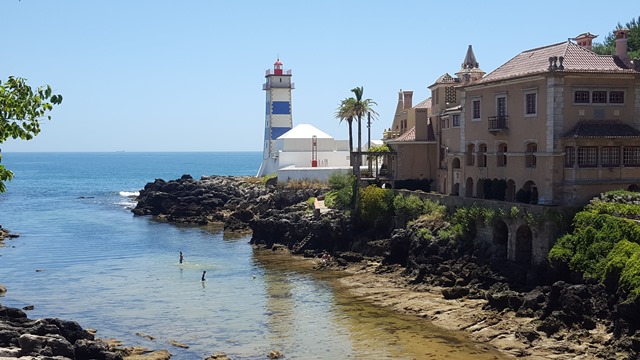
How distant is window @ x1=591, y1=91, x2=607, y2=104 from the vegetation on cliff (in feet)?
17.8

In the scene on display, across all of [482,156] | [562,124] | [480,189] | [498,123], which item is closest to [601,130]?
[562,124]

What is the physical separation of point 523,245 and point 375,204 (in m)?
15.1

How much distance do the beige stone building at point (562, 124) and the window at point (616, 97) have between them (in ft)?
0.17

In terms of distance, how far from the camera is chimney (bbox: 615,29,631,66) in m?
44.7

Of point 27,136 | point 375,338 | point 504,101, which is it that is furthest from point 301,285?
point 27,136

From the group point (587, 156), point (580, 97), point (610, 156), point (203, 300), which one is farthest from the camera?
point (203, 300)

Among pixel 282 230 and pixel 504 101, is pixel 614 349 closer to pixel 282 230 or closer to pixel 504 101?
pixel 504 101

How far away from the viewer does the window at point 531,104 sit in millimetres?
43969

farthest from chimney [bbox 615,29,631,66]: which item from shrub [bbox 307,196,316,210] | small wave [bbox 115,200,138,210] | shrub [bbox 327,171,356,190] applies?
small wave [bbox 115,200,138,210]

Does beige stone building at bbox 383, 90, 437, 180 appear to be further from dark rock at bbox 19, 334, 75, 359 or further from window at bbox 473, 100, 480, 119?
dark rock at bbox 19, 334, 75, 359

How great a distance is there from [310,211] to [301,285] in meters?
16.3

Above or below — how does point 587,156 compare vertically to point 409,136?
below

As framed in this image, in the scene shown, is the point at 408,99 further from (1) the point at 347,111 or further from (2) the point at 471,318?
(2) the point at 471,318

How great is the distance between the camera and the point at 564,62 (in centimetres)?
4334
